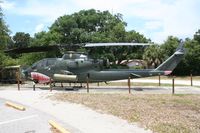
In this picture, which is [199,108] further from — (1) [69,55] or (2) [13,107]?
(1) [69,55]

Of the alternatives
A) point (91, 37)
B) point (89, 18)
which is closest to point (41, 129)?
point (91, 37)

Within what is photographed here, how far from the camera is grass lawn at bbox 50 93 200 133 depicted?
12711 millimetres

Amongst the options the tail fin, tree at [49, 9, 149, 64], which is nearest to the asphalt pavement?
the tail fin

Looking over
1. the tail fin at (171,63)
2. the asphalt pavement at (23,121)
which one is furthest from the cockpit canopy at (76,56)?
the asphalt pavement at (23,121)

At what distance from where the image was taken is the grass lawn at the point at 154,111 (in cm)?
1271

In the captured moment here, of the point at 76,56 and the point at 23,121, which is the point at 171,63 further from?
the point at 23,121

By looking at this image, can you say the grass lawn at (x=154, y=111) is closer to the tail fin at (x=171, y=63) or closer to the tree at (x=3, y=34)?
the tail fin at (x=171, y=63)

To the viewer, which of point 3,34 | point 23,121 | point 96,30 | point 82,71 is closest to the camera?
point 23,121

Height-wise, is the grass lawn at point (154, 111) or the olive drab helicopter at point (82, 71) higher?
the olive drab helicopter at point (82, 71)

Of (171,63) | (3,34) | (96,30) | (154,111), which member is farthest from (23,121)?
(96,30)

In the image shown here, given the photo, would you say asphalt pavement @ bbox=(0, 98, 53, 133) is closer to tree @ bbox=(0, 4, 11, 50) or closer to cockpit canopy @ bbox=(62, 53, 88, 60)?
cockpit canopy @ bbox=(62, 53, 88, 60)

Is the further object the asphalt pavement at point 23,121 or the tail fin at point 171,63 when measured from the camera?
the tail fin at point 171,63

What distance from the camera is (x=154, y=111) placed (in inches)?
635

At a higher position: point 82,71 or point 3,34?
point 3,34
